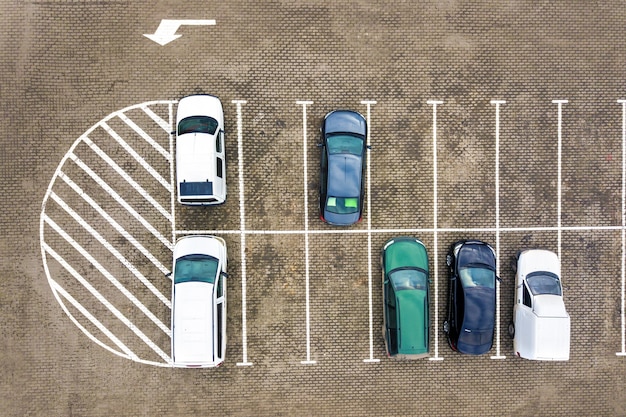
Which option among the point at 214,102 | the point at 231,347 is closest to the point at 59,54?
the point at 214,102

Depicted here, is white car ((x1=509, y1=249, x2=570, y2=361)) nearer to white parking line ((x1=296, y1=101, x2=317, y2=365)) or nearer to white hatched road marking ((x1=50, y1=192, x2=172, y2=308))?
white parking line ((x1=296, y1=101, x2=317, y2=365))

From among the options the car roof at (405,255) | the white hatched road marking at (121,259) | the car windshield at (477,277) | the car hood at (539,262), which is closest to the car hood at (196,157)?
the white hatched road marking at (121,259)

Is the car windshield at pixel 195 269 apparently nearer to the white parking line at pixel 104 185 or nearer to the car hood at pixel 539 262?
the white parking line at pixel 104 185

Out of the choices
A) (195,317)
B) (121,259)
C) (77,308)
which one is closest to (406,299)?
(195,317)

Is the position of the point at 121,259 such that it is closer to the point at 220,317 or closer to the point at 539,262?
the point at 220,317

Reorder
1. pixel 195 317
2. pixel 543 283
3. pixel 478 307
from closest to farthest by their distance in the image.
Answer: pixel 195 317, pixel 478 307, pixel 543 283

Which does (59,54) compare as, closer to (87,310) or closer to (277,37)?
(277,37)

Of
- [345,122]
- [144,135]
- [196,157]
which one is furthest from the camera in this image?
[144,135]
